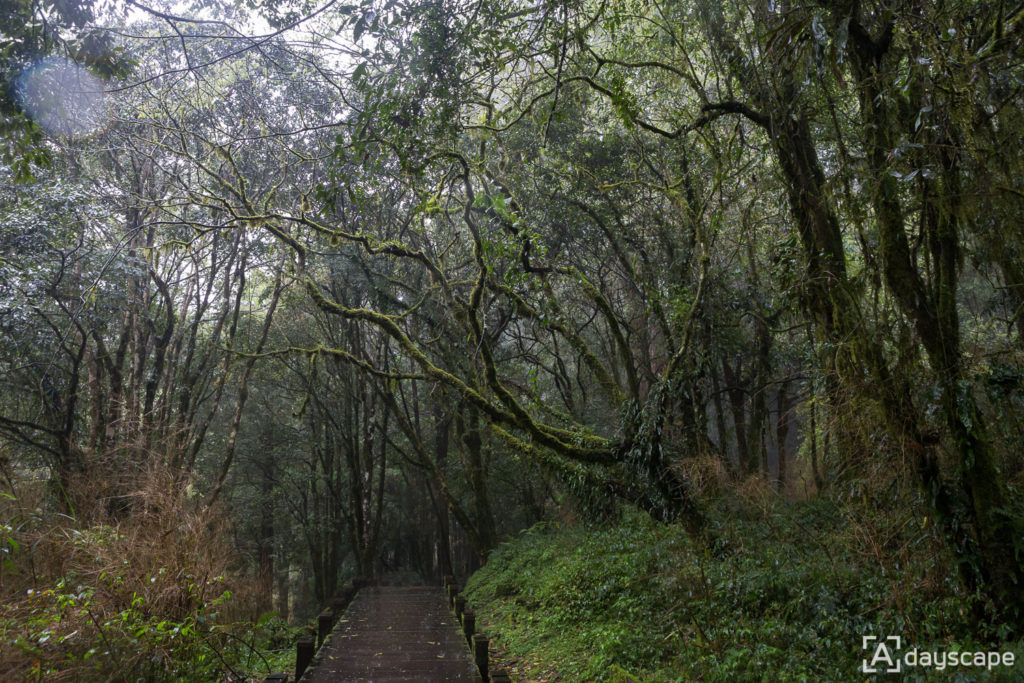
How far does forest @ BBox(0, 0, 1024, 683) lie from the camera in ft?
16.2

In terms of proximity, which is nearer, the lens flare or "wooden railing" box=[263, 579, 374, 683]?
the lens flare

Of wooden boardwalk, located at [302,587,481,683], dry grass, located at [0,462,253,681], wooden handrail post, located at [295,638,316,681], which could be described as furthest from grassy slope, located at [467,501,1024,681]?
dry grass, located at [0,462,253,681]

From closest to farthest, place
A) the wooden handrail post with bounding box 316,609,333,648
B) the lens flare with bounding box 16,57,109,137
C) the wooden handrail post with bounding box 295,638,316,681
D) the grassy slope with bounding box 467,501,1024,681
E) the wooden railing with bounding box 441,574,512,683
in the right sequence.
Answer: the grassy slope with bounding box 467,501,1024,681 → the lens flare with bounding box 16,57,109,137 → the wooden railing with bounding box 441,574,512,683 → the wooden handrail post with bounding box 295,638,316,681 → the wooden handrail post with bounding box 316,609,333,648

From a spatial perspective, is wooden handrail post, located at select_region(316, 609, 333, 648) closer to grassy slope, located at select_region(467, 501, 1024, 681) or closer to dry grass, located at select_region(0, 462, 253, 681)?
dry grass, located at select_region(0, 462, 253, 681)

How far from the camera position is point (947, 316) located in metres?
4.96

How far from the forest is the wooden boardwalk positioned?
83 centimetres

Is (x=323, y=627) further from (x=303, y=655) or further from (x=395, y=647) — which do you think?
(x=303, y=655)

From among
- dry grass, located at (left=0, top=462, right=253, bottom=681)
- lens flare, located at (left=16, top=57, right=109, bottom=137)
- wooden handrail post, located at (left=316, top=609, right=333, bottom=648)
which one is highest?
lens flare, located at (left=16, top=57, right=109, bottom=137)

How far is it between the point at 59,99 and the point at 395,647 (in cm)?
746

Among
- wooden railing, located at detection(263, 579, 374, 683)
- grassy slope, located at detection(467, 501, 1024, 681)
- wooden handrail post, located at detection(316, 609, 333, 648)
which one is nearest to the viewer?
grassy slope, located at detection(467, 501, 1024, 681)

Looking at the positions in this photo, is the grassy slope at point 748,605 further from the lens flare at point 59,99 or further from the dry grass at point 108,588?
the lens flare at point 59,99

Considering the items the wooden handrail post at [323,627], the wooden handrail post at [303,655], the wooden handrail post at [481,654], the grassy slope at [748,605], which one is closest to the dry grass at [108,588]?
the wooden handrail post at [303,655]

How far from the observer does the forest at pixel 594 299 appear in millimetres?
4941

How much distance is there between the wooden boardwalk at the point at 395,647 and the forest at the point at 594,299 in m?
0.83
